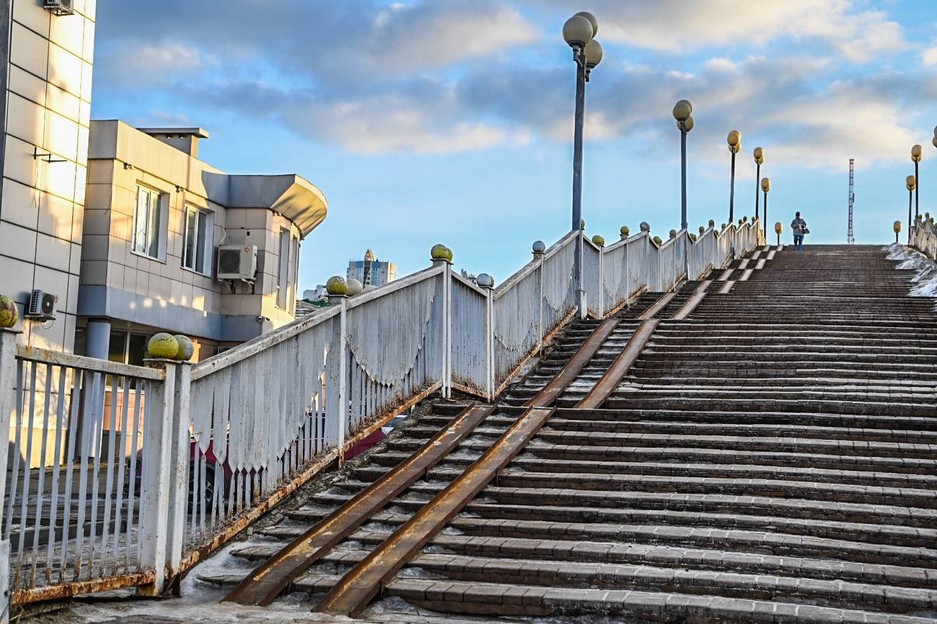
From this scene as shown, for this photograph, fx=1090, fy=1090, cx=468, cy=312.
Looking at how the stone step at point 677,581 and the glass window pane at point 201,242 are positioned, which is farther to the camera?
the glass window pane at point 201,242

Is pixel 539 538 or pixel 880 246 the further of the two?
pixel 880 246

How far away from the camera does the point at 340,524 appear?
332 inches

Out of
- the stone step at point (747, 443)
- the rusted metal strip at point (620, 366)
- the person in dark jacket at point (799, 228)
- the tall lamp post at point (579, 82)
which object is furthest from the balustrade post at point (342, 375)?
the person in dark jacket at point (799, 228)

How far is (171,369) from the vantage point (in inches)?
284

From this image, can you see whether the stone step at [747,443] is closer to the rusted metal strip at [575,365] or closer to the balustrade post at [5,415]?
the rusted metal strip at [575,365]

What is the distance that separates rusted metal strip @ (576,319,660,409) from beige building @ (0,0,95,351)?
11026mm

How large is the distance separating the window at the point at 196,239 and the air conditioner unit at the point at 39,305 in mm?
6521

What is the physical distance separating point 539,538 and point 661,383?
5336 millimetres

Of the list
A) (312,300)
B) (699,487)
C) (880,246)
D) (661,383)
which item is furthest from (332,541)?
(312,300)

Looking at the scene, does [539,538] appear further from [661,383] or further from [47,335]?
[47,335]

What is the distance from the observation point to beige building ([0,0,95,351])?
64.4 feet

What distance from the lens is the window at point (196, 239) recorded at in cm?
2670

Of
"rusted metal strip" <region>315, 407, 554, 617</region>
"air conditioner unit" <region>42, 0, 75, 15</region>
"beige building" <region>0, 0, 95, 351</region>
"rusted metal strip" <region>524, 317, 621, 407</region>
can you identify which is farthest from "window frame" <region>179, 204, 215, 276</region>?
"rusted metal strip" <region>315, 407, 554, 617</region>

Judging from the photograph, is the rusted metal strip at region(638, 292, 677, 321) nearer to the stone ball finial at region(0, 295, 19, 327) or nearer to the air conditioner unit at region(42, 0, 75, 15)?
the air conditioner unit at region(42, 0, 75, 15)
